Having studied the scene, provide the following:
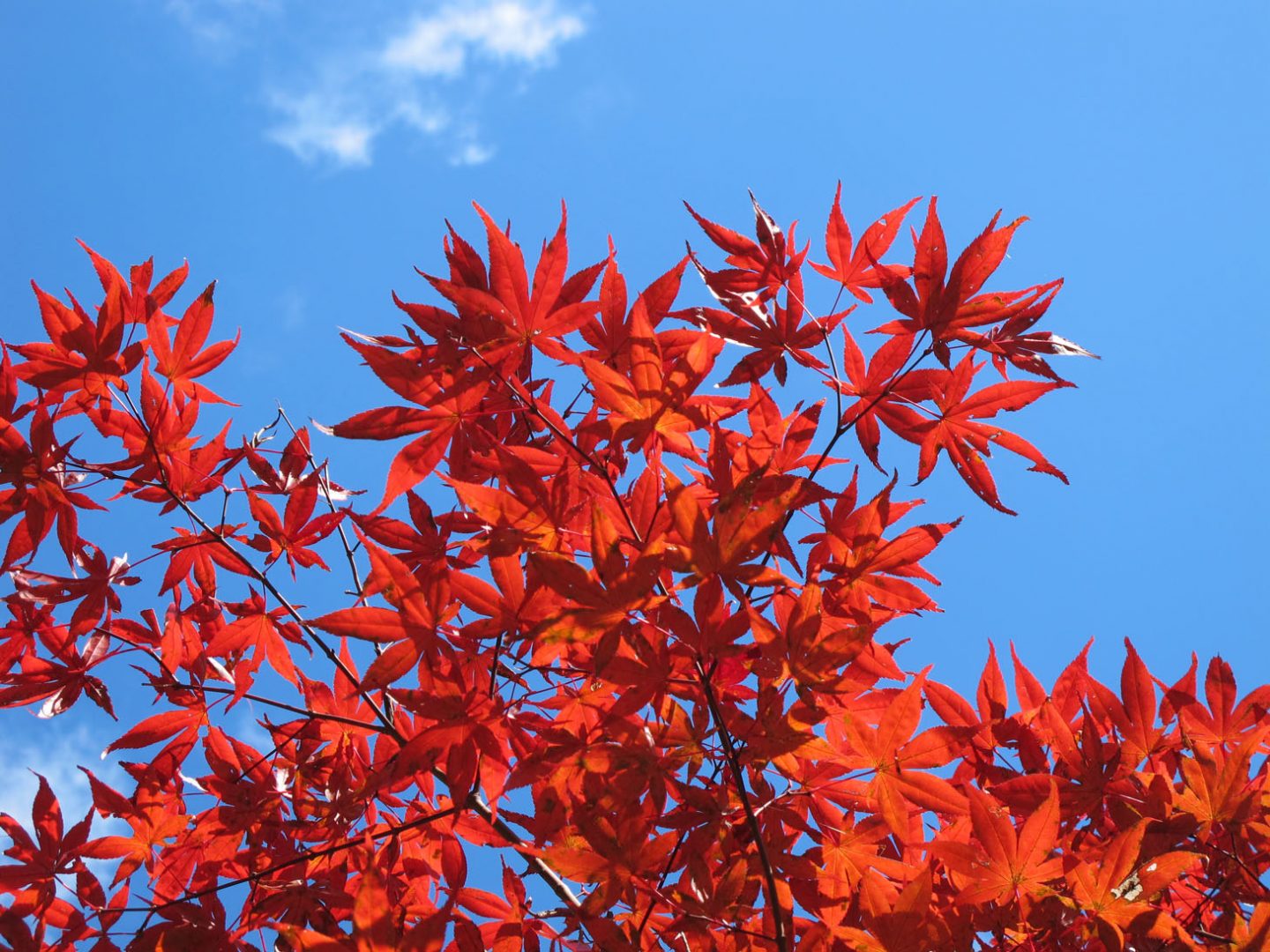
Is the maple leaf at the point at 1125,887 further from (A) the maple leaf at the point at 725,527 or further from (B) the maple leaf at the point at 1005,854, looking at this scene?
(A) the maple leaf at the point at 725,527

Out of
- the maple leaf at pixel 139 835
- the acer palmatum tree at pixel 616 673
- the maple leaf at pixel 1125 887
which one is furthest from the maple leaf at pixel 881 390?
the maple leaf at pixel 139 835

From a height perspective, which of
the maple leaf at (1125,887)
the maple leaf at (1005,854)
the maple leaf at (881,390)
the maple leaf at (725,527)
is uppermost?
the maple leaf at (881,390)

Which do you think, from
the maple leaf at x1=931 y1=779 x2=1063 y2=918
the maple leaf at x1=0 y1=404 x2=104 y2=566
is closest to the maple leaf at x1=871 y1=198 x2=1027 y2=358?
the maple leaf at x1=931 y1=779 x2=1063 y2=918

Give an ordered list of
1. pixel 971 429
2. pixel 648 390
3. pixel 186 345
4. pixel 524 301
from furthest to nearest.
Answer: pixel 186 345 < pixel 971 429 < pixel 524 301 < pixel 648 390

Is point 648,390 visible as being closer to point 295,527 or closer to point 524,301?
point 524,301

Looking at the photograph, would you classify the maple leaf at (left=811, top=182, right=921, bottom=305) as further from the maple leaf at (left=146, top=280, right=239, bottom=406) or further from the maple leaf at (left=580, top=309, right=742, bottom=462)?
the maple leaf at (left=146, top=280, right=239, bottom=406)

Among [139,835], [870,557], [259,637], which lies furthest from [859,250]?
[139,835]

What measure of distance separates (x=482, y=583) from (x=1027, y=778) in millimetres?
927

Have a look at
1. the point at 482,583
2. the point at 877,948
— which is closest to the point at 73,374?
the point at 482,583

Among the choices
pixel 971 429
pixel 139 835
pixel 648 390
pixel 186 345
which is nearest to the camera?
pixel 648 390

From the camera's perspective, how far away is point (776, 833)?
4.73 feet

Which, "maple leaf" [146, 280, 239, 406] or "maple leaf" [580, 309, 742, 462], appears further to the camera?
"maple leaf" [146, 280, 239, 406]

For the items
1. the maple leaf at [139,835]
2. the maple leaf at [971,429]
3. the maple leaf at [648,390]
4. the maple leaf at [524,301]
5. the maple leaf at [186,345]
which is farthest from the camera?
the maple leaf at [139,835]

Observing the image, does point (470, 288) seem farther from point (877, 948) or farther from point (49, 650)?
point (49, 650)
